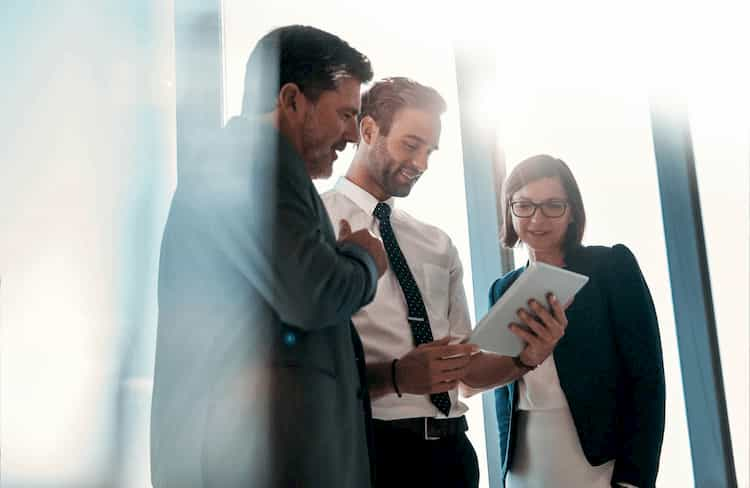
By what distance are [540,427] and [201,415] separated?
1.00 metres

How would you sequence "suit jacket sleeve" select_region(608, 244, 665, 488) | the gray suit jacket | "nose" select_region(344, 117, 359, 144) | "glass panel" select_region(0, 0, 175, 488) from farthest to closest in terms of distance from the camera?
"suit jacket sleeve" select_region(608, 244, 665, 488) → "nose" select_region(344, 117, 359, 144) → "glass panel" select_region(0, 0, 175, 488) → the gray suit jacket

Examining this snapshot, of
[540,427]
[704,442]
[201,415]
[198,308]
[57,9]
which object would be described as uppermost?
[57,9]

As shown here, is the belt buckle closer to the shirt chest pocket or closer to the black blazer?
the shirt chest pocket

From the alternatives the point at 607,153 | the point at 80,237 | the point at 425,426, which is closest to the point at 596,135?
the point at 607,153

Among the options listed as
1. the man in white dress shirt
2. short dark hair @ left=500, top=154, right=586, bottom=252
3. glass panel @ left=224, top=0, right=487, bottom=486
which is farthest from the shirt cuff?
glass panel @ left=224, top=0, right=487, bottom=486

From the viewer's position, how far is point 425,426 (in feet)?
5.24

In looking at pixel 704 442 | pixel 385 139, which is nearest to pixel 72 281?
pixel 385 139

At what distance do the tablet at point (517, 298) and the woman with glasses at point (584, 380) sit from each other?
1.6 inches

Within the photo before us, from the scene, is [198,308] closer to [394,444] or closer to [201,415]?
[201,415]

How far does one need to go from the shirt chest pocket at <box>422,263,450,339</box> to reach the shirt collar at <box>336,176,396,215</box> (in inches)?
7.5

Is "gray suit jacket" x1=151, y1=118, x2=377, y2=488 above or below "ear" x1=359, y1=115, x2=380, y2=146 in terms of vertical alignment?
below

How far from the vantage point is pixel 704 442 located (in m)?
2.76

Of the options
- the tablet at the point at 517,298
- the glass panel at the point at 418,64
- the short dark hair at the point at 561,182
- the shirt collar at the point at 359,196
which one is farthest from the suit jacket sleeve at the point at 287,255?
the glass panel at the point at 418,64

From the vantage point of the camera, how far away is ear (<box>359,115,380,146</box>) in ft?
6.20
